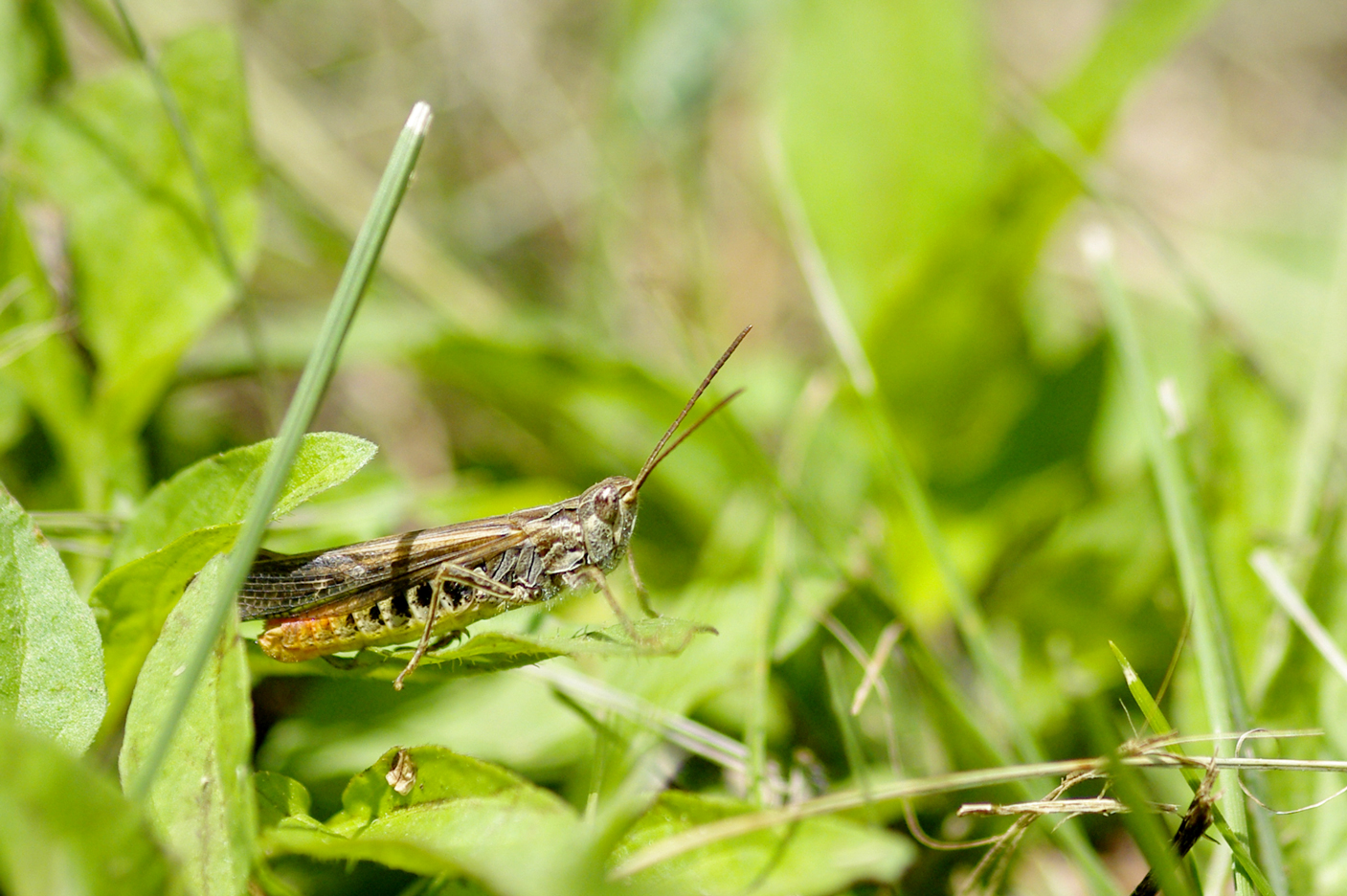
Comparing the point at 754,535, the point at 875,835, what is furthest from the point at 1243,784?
the point at 754,535

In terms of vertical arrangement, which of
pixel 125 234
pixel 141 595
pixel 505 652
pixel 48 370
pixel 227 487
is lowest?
pixel 505 652

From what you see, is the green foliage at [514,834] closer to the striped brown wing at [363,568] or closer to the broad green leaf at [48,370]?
the striped brown wing at [363,568]

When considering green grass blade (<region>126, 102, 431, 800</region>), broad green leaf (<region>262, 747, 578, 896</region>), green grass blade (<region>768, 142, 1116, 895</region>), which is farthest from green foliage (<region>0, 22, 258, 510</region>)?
green grass blade (<region>768, 142, 1116, 895</region>)

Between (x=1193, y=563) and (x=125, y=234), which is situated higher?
(x=125, y=234)

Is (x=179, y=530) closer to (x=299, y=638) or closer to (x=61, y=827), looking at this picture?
(x=299, y=638)

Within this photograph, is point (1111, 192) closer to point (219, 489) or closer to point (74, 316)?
point (219, 489)

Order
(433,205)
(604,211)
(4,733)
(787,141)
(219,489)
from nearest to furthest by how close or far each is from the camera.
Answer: (4,733) < (219,489) < (787,141) < (604,211) < (433,205)

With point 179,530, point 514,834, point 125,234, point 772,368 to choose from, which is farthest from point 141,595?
point 772,368
